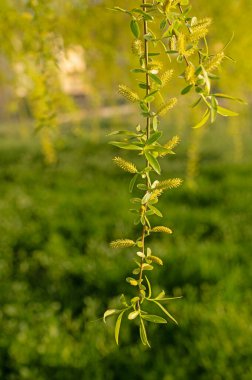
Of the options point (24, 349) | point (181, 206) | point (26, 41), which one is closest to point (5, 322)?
point (24, 349)

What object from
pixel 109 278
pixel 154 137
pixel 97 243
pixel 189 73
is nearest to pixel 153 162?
pixel 154 137

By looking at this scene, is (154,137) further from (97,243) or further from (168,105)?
(97,243)

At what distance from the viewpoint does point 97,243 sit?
4.91 meters

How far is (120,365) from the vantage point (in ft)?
10.4

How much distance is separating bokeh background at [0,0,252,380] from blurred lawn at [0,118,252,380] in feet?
0.03

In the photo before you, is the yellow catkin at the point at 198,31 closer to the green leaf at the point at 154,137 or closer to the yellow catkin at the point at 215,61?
the yellow catkin at the point at 215,61

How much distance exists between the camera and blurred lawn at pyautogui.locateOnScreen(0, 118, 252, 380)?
3148 millimetres

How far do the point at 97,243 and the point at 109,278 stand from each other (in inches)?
33.2

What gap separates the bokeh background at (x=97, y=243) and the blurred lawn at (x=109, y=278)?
0.03 ft

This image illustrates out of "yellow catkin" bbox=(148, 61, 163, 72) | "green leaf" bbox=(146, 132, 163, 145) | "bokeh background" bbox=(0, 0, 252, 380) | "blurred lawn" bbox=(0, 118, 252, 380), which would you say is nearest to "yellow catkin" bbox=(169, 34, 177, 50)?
"yellow catkin" bbox=(148, 61, 163, 72)

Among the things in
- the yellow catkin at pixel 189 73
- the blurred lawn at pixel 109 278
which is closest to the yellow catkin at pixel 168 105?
the yellow catkin at pixel 189 73

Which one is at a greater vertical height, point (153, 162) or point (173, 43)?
point (173, 43)

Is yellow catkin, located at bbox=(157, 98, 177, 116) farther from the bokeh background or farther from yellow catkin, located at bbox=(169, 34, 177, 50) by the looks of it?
the bokeh background

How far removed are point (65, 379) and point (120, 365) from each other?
0.33 m
